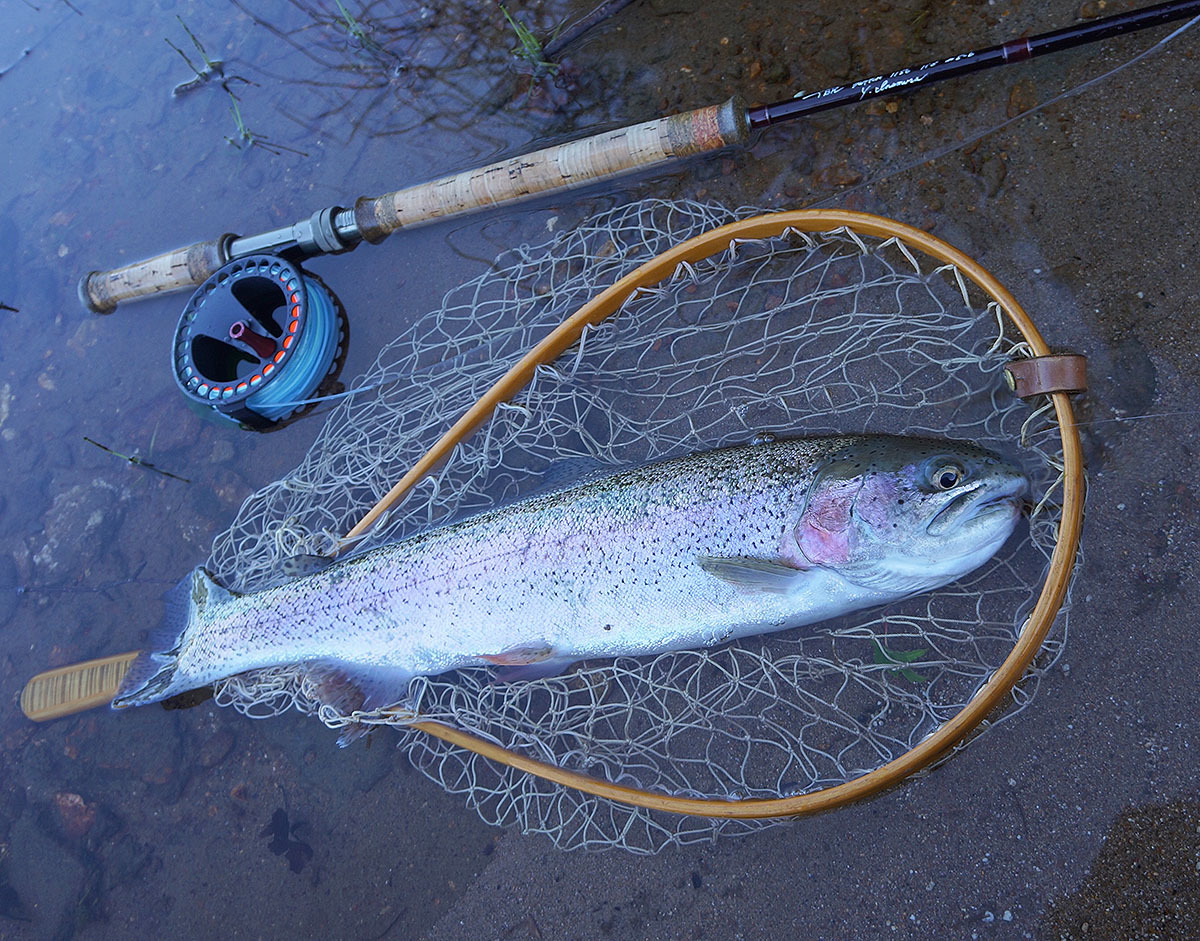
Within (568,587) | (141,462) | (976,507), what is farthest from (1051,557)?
(141,462)

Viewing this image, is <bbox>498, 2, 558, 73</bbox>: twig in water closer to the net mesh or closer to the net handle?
the net mesh

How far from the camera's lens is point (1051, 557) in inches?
98.5

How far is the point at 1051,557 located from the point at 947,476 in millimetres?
540

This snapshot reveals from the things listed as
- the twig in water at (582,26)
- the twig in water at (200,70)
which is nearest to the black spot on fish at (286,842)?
the twig in water at (582,26)

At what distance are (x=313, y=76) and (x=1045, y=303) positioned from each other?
4601mm

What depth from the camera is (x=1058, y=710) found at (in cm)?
280

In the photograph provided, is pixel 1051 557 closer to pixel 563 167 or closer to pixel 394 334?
pixel 563 167

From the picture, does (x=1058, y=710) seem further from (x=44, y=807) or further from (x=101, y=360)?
(x=101, y=360)

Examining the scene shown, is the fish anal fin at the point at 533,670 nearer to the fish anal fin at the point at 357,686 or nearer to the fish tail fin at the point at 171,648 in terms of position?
the fish anal fin at the point at 357,686

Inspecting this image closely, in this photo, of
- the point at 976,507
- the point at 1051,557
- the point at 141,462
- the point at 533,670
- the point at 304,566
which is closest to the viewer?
the point at 976,507

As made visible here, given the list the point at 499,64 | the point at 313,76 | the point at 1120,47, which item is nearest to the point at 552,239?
the point at 499,64

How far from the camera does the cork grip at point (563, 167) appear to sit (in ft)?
10.1

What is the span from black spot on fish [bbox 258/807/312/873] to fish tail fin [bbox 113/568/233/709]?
0.91 m

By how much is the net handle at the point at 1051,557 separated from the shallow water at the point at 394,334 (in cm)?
73
